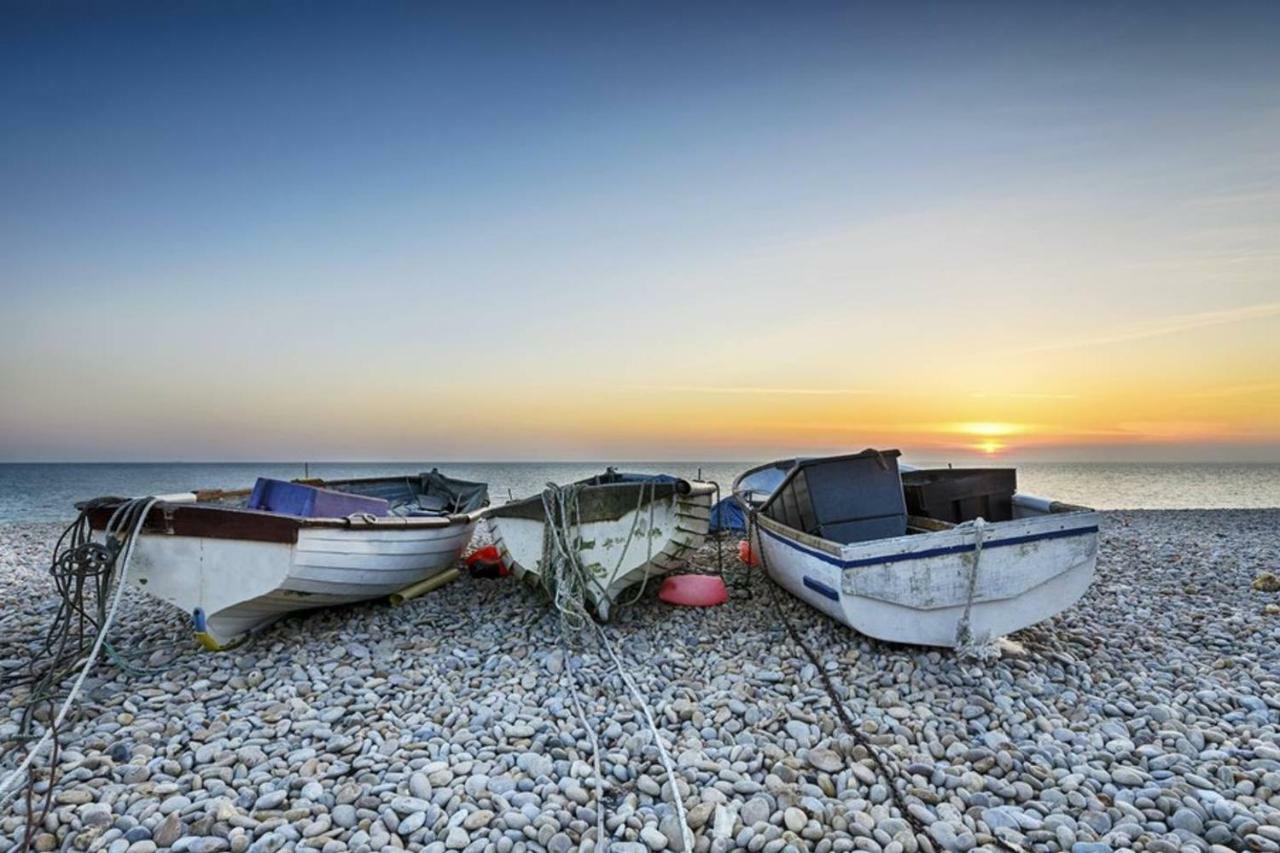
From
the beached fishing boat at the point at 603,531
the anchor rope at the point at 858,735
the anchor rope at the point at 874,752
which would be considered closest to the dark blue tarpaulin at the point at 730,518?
the anchor rope at the point at 858,735

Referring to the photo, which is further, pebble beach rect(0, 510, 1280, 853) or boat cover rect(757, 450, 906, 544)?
boat cover rect(757, 450, 906, 544)

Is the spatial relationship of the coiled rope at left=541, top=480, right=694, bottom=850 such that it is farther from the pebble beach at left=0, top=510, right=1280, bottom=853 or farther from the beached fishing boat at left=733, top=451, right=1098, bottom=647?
the beached fishing boat at left=733, top=451, right=1098, bottom=647

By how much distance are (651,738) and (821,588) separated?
266 cm

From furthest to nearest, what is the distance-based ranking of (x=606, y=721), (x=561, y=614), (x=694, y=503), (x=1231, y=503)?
(x=1231, y=503) → (x=694, y=503) → (x=561, y=614) → (x=606, y=721)

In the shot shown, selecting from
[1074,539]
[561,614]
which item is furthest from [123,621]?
[1074,539]

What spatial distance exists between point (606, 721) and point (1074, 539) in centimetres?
465

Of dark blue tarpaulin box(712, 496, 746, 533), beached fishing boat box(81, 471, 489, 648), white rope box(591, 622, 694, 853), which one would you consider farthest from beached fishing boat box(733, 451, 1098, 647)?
dark blue tarpaulin box(712, 496, 746, 533)

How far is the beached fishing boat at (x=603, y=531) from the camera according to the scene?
7.18 metres

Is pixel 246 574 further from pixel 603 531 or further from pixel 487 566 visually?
pixel 487 566

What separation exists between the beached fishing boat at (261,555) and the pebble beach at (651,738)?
0.42m

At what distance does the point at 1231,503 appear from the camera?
33.7 m

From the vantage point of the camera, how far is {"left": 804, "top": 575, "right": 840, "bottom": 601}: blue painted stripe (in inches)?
247

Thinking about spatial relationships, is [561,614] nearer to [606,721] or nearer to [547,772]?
[606,721]

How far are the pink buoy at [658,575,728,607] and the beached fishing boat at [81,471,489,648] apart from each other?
304 centimetres
